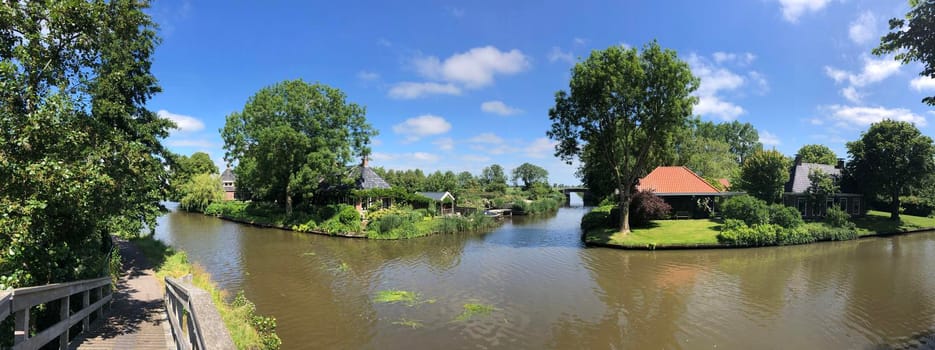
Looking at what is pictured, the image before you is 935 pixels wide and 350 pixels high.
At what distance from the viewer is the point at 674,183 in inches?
1220

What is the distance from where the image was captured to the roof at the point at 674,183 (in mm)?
29962

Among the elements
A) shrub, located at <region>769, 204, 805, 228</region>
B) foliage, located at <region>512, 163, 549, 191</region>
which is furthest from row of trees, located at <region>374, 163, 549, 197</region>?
shrub, located at <region>769, 204, 805, 228</region>

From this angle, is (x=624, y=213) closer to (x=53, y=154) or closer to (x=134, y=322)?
(x=134, y=322)

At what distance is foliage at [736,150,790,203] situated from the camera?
27.8 m

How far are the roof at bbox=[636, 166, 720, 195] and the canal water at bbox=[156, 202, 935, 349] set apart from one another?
8.09m

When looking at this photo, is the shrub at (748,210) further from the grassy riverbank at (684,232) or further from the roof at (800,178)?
the roof at (800,178)

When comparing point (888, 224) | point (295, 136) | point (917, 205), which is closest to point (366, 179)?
point (295, 136)

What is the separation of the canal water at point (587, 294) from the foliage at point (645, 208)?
4783 mm

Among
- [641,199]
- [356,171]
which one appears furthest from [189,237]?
[641,199]

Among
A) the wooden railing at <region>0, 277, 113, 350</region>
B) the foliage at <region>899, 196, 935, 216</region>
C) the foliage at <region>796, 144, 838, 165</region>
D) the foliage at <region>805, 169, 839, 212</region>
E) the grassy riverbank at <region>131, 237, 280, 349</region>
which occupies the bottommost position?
the grassy riverbank at <region>131, 237, 280, 349</region>

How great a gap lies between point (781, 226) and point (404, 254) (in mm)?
22388

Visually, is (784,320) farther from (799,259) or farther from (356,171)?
(356,171)

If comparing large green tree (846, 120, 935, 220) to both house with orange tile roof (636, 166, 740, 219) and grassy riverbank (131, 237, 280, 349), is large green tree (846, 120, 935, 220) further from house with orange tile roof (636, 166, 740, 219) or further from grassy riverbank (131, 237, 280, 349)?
grassy riverbank (131, 237, 280, 349)

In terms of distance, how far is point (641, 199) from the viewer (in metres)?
26.9
